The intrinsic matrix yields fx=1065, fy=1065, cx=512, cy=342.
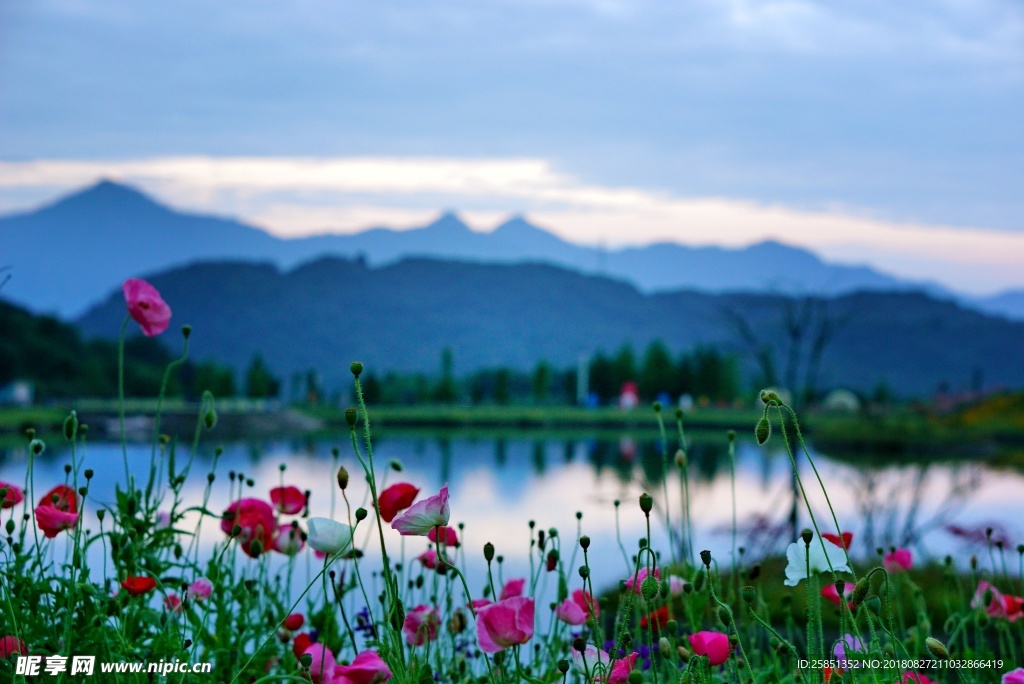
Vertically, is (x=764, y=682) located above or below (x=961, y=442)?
above

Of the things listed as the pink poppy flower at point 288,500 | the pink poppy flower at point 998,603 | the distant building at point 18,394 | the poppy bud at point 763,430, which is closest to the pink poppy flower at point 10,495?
the pink poppy flower at point 288,500

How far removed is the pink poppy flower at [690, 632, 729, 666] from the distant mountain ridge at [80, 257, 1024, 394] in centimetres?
9593

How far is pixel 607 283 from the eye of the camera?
156 metres

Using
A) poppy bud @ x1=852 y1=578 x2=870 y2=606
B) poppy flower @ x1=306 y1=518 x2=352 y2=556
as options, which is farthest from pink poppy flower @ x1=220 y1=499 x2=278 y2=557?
poppy bud @ x1=852 y1=578 x2=870 y2=606

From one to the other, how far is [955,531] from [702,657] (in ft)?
12.2

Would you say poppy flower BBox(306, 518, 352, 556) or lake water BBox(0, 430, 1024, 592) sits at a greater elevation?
poppy flower BBox(306, 518, 352, 556)

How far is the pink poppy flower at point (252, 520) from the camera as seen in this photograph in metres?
2.32

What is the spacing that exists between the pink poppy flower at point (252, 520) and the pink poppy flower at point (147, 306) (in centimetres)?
42

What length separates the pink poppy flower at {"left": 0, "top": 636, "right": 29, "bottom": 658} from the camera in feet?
5.78

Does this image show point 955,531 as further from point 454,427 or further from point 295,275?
point 295,275

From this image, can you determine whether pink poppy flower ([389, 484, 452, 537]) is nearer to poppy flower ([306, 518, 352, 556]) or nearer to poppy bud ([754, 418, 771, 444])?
poppy flower ([306, 518, 352, 556])

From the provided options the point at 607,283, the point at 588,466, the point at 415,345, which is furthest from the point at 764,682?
the point at 607,283

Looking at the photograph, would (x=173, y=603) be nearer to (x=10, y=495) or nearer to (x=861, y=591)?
(x=10, y=495)

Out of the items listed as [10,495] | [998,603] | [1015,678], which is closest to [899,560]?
[998,603]
